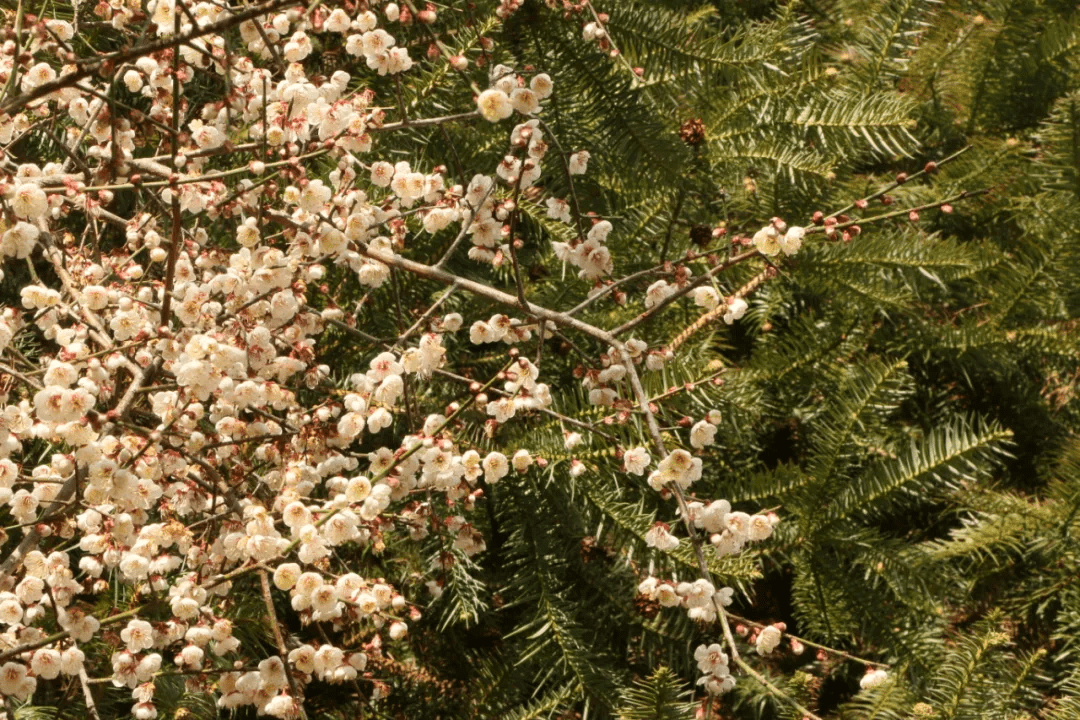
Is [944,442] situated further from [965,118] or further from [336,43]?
[336,43]

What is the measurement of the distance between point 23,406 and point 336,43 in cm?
67

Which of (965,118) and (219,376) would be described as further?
(965,118)

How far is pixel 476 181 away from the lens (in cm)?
101

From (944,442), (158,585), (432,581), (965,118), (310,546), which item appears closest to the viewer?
(310,546)

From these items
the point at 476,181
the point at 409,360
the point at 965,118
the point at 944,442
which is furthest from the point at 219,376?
the point at 965,118

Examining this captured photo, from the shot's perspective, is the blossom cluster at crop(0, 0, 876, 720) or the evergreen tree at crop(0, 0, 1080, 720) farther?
the evergreen tree at crop(0, 0, 1080, 720)

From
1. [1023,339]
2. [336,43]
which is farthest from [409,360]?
[1023,339]

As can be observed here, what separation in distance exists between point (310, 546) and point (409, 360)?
22 centimetres

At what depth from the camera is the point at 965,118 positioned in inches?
63.6

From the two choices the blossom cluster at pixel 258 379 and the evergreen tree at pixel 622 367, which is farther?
the evergreen tree at pixel 622 367

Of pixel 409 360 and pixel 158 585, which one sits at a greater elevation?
pixel 409 360

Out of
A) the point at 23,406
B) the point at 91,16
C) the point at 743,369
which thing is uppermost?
the point at 91,16

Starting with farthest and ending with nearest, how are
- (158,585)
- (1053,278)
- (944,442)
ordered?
(1053,278), (944,442), (158,585)

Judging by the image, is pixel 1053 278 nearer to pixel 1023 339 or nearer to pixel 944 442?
pixel 1023 339
